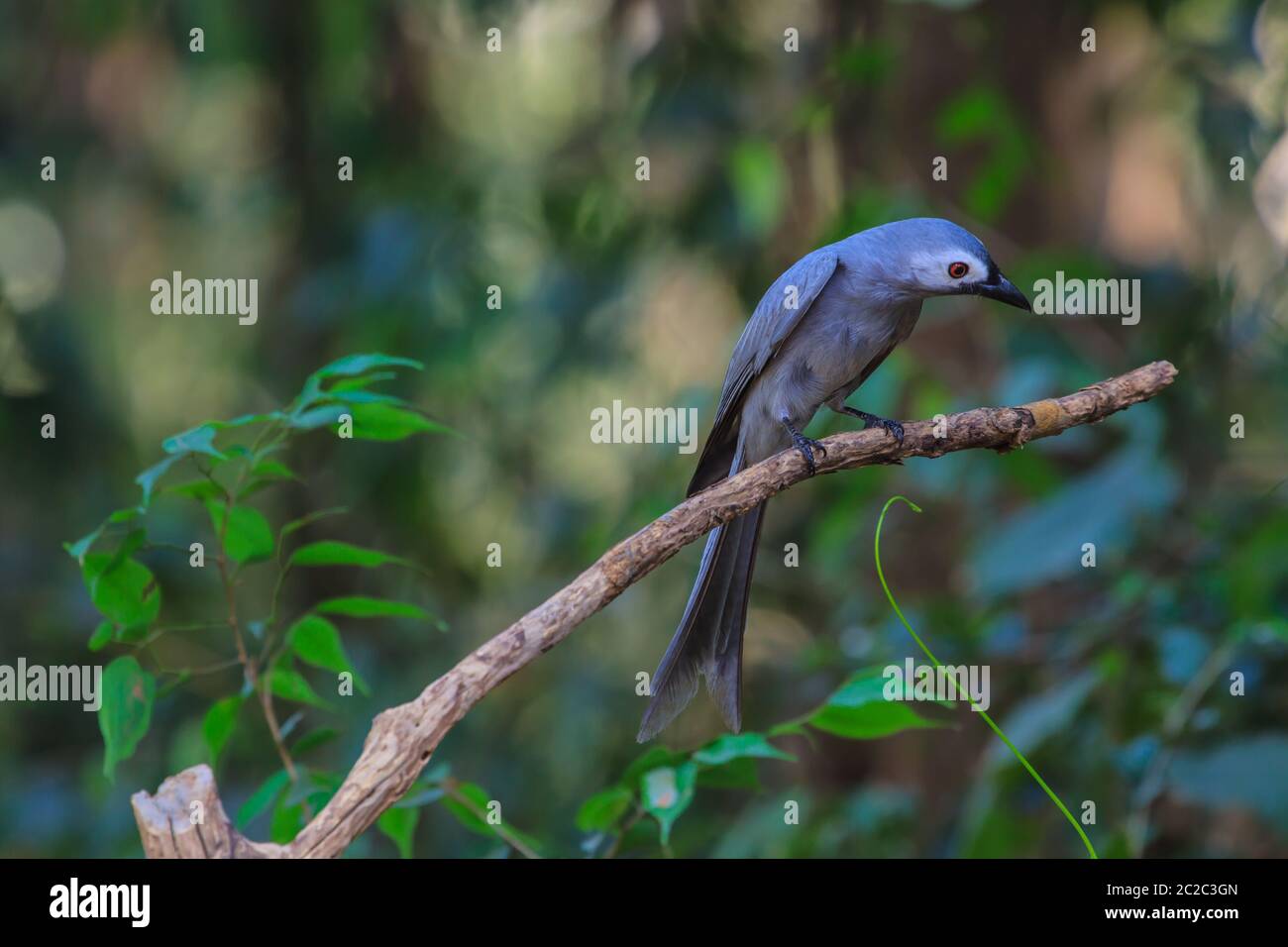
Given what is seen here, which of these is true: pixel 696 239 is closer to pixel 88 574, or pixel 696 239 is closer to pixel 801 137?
pixel 801 137

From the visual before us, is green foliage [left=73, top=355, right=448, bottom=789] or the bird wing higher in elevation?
the bird wing

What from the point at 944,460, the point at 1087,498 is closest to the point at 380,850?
the point at 944,460

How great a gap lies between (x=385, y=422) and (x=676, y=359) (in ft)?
16.1

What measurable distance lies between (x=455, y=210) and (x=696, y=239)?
3.55 feet

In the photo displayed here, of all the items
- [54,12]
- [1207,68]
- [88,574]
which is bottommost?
[88,574]

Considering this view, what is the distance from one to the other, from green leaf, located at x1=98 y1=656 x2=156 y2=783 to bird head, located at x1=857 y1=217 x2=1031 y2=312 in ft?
5.87

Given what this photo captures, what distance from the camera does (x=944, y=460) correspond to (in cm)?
372

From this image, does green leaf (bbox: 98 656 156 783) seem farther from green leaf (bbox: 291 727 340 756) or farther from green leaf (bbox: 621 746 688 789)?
green leaf (bbox: 621 746 688 789)

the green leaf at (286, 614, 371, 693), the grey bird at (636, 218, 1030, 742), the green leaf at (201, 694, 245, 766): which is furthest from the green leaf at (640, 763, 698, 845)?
the green leaf at (201, 694, 245, 766)

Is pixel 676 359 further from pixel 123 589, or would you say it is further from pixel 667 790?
pixel 123 589

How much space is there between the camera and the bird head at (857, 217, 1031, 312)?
8.82ft

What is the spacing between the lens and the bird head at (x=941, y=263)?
2688mm

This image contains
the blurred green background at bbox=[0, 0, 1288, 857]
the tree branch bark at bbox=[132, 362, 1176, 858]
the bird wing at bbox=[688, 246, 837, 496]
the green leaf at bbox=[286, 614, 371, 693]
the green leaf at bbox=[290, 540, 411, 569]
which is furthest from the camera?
the blurred green background at bbox=[0, 0, 1288, 857]

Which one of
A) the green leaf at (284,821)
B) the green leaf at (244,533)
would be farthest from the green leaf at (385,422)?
the green leaf at (284,821)
